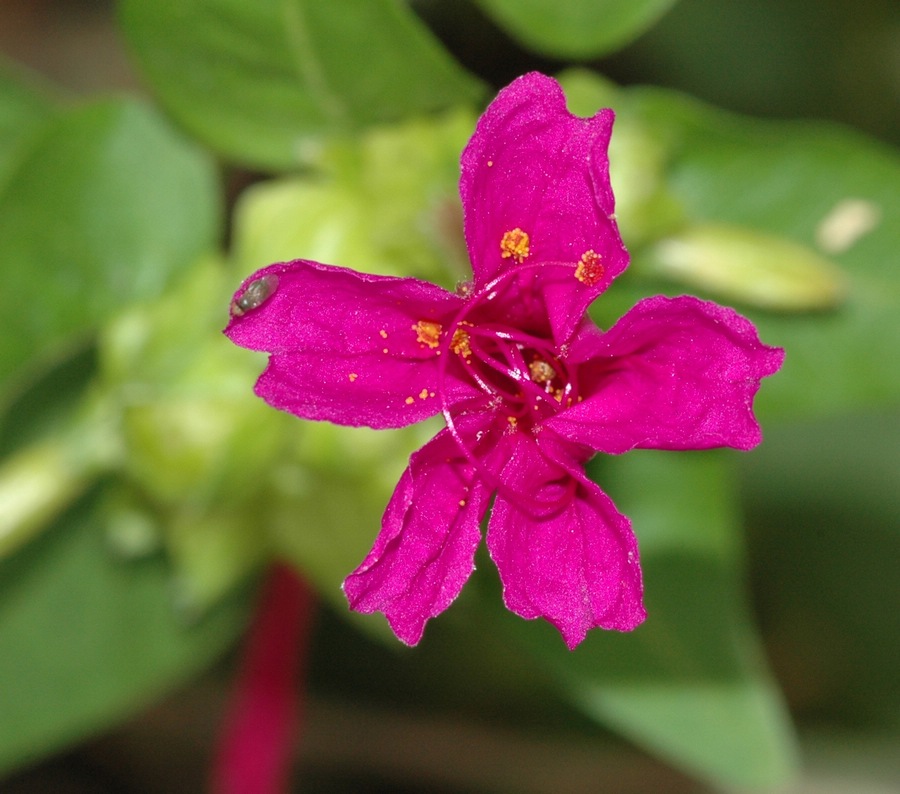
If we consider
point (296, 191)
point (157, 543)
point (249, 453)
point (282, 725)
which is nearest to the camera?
point (249, 453)

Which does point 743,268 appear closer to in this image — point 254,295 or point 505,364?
point 505,364

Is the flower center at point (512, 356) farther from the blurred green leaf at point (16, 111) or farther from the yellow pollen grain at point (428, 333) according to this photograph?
the blurred green leaf at point (16, 111)

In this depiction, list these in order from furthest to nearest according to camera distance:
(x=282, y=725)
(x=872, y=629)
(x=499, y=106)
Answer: (x=872, y=629) < (x=282, y=725) < (x=499, y=106)

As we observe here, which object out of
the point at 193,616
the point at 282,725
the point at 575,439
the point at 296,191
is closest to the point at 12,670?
the point at 193,616

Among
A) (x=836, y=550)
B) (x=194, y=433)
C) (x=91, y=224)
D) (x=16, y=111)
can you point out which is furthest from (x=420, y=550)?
(x=836, y=550)

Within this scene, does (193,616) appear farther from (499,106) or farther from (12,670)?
(499,106)

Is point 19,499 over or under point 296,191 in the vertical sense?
under

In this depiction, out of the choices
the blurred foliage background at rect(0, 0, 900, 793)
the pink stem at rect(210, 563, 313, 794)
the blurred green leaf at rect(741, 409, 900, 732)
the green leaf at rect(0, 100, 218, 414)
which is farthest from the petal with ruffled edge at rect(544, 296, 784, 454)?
the blurred green leaf at rect(741, 409, 900, 732)
